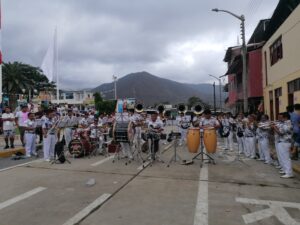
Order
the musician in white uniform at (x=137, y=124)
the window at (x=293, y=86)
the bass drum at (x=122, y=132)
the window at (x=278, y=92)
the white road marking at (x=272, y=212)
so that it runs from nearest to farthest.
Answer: the white road marking at (x=272, y=212) → the bass drum at (x=122, y=132) → the musician in white uniform at (x=137, y=124) → the window at (x=293, y=86) → the window at (x=278, y=92)

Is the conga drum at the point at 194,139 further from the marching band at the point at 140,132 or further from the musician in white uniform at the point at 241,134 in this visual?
the musician in white uniform at the point at 241,134

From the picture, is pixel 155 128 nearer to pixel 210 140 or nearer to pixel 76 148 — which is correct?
pixel 210 140

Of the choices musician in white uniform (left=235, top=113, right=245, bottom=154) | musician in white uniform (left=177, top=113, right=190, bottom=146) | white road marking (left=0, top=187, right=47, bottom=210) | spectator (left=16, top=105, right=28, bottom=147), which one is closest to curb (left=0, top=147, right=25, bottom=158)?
spectator (left=16, top=105, right=28, bottom=147)

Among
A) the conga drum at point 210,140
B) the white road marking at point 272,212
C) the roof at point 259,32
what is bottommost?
the white road marking at point 272,212

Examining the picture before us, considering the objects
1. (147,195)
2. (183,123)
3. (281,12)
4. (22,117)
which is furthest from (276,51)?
(147,195)

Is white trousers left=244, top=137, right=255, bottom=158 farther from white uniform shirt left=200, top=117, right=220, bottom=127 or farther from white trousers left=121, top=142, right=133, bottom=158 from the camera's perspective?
white trousers left=121, top=142, right=133, bottom=158

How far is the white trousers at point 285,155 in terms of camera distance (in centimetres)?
1009

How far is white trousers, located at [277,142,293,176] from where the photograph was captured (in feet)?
33.1

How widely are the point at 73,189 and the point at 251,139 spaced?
7971mm

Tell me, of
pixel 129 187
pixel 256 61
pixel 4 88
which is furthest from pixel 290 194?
pixel 4 88

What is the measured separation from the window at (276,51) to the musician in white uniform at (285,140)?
14.0 meters

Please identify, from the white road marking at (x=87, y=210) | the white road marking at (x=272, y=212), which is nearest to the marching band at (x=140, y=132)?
the white road marking at (x=272, y=212)

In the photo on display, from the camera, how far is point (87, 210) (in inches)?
265

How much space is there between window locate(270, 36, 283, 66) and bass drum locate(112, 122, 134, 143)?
46.5ft
